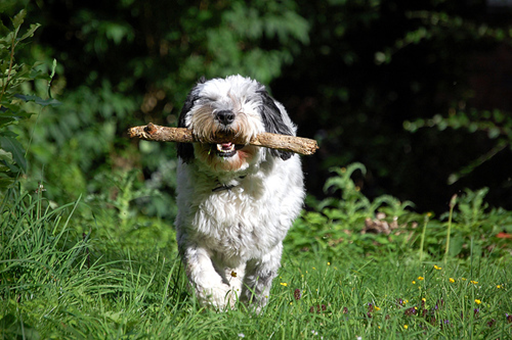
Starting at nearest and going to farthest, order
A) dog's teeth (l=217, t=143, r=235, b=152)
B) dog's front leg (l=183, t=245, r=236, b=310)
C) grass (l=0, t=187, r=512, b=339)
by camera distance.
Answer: grass (l=0, t=187, r=512, b=339), dog's front leg (l=183, t=245, r=236, b=310), dog's teeth (l=217, t=143, r=235, b=152)

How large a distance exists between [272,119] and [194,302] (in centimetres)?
125

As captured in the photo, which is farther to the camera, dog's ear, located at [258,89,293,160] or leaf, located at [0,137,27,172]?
dog's ear, located at [258,89,293,160]

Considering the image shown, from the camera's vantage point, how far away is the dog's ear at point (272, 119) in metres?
3.39

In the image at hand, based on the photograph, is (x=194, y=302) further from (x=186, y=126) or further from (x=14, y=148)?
(x=14, y=148)

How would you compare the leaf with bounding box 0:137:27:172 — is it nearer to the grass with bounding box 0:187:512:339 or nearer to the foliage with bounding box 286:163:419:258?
the grass with bounding box 0:187:512:339

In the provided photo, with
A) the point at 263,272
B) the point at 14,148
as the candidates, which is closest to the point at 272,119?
the point at 263,272

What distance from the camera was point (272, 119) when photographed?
3.44 metres

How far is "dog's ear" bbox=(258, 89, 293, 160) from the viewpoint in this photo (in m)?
3.39

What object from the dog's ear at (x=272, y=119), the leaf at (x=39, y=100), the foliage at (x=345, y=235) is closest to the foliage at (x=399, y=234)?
the foliage at (x=345, y=235)

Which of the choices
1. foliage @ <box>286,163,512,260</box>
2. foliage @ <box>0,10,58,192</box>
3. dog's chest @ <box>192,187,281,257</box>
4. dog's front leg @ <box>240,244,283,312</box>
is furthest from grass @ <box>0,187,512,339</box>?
foliage @ <box>286,163,512,260</box>

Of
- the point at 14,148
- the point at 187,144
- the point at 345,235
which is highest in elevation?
the point at 187,144

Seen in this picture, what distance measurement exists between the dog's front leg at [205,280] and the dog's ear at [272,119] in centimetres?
76

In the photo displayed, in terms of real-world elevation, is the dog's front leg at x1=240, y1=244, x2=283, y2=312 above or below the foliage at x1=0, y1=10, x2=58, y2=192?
below

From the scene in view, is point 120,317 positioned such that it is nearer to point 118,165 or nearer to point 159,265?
point 159,265
